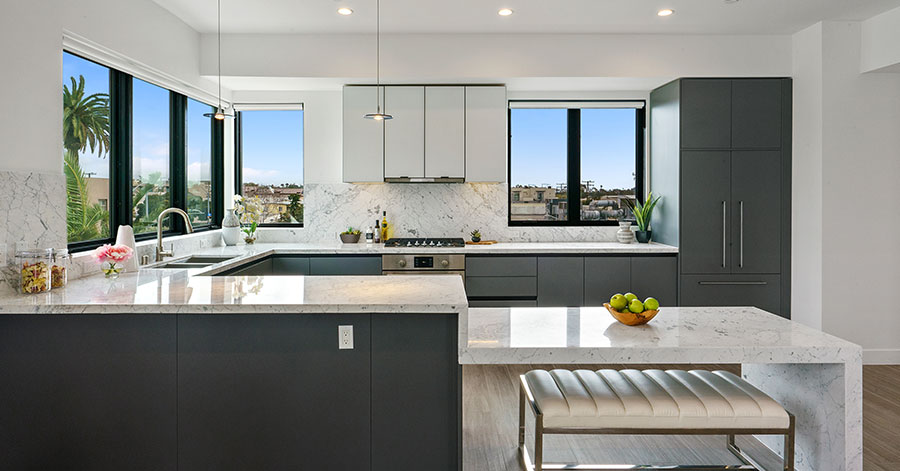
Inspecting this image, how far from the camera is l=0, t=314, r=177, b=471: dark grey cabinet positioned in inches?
97.3

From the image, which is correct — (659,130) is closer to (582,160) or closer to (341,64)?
(582,160)

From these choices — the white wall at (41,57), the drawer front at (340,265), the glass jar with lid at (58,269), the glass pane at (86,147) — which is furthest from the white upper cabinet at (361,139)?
the glass jar with lid at (58,269)

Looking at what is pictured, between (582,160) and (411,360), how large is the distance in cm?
380

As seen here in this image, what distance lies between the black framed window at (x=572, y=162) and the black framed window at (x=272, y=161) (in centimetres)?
210

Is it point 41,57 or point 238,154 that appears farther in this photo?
point 238,154

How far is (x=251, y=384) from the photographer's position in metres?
2.48

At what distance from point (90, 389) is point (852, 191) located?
5.30 meters

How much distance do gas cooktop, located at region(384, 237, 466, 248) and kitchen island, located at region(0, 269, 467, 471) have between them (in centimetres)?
261

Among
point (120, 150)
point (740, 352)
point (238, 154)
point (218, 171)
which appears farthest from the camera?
point (238, 154)

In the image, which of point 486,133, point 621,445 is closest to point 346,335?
point 621,445

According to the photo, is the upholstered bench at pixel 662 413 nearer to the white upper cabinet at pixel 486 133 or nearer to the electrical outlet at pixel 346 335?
the electrical outlet at pixel 346 335

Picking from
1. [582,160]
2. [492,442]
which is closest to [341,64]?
[582,160]

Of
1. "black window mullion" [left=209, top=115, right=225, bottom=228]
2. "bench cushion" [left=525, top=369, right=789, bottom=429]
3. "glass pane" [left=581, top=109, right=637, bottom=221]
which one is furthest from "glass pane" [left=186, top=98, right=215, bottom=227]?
"bench cushion" [left=525, top=369, right=789, bottom=429]

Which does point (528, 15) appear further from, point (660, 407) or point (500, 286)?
point (660, 407)
